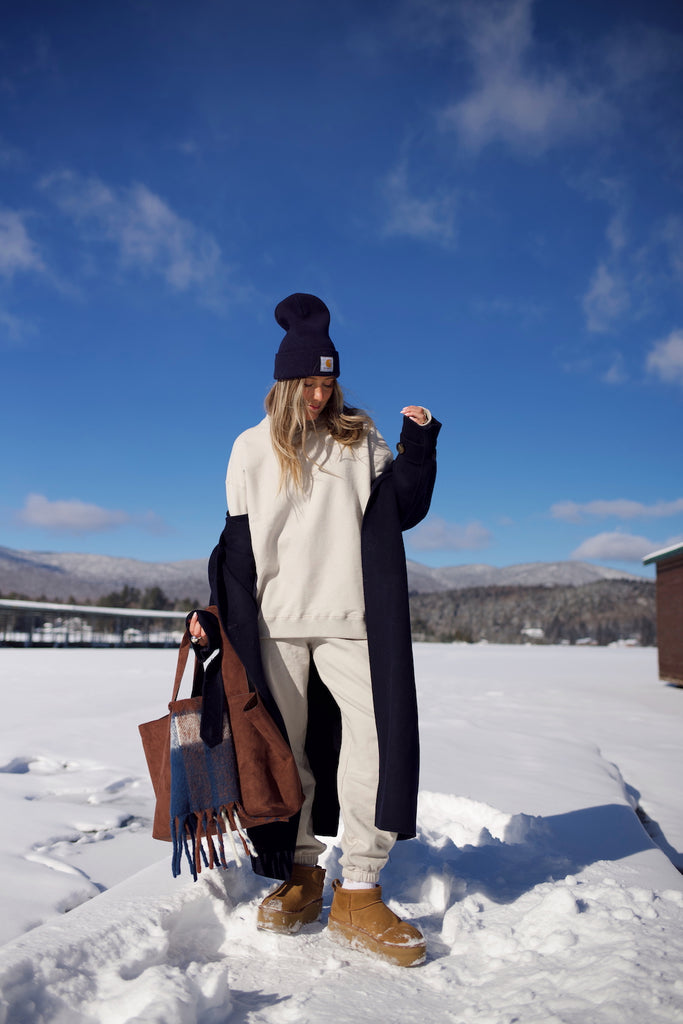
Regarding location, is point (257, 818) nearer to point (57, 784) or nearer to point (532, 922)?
point (532, 922)

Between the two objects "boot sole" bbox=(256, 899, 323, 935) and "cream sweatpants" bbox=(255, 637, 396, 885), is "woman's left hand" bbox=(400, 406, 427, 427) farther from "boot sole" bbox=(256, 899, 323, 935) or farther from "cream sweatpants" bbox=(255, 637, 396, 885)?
"boot sole" bbox=(256, 899, 323, 935)

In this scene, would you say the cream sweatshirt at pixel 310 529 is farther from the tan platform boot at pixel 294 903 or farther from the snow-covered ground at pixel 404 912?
the snow-covered ground at pixel 404 912

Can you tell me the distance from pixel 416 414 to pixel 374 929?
131 cm

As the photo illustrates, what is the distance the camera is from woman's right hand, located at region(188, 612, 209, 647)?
199 cm

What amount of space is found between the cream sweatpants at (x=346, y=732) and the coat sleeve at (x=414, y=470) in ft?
1.33

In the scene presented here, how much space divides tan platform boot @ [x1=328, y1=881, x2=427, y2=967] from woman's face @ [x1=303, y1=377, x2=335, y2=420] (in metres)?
1.30

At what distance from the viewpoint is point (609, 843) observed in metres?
2.74

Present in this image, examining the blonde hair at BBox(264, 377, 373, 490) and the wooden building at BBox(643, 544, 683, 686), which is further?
the wooden building at BBox(643, 544, 683, 686)

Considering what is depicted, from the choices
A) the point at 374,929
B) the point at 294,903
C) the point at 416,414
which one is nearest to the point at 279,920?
the point at 294,903

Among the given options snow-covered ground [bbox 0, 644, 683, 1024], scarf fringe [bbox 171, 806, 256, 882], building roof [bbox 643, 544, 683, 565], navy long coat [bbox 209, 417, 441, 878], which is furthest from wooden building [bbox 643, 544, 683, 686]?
scarf fringe [bbox 171, 806, 256, 882]

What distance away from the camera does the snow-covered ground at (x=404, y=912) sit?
4.71ft

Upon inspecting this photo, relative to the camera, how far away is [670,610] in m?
12.1

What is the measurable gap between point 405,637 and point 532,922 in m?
0.77

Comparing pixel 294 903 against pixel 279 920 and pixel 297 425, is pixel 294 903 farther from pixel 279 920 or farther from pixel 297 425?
pixel 297 425
